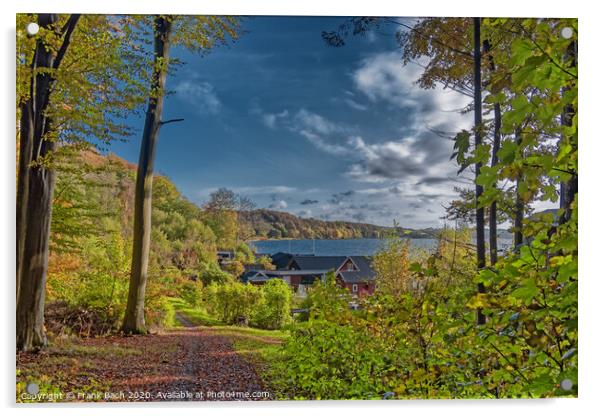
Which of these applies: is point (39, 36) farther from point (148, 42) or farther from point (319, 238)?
point (319, 238)

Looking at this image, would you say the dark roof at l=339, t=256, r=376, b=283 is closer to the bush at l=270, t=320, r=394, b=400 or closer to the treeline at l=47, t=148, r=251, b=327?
the bush at l=270, t=320, r=394, b=400

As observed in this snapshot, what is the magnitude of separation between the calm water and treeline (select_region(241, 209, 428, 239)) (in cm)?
4

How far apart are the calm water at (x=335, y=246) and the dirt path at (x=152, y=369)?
0.80 m

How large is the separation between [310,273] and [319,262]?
10cm

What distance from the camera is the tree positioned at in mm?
3455

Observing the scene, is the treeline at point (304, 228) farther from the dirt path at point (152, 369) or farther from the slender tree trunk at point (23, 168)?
the slender tree trunk at point (23, 168)

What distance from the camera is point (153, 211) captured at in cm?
347

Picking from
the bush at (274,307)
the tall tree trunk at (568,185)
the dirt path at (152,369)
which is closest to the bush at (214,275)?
the bush at (274,307)

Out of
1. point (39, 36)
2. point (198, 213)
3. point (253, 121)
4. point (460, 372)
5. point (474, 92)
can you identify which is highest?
point (39, 36)

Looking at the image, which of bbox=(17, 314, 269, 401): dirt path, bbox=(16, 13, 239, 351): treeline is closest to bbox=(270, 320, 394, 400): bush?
bbox=(17, 314, 269, 401): dirt path

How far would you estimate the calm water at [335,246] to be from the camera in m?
3.53

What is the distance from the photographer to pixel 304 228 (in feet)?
11.6
